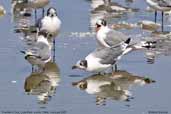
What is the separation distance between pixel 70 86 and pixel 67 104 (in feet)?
3.62

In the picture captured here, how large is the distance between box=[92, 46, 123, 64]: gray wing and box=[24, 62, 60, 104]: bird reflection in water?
793mm

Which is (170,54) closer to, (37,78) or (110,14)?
(37,78)

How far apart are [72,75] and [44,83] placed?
24.9 inches

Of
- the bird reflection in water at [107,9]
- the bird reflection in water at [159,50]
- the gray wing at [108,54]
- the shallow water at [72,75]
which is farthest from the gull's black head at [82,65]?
the bird reflection in water at [107,9]

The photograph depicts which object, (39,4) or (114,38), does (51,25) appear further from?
(39,4)

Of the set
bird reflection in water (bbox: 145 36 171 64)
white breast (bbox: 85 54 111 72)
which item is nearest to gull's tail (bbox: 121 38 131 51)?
bird reflection in water (bbox: 145 36 171 64)

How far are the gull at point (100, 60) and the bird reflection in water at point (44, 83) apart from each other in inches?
19.0

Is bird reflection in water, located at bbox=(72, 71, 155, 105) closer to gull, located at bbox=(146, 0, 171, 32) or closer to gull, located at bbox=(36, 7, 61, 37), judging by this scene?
gull, located at bbox=(36, 7, 61, 37)

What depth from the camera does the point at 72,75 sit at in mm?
13422

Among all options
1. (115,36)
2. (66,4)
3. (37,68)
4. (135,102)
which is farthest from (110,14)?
(135,102)

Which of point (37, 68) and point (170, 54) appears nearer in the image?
point (37, 68)

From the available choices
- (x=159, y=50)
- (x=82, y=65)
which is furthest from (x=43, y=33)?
(x=159, y=50)

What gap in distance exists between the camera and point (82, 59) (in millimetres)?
14391

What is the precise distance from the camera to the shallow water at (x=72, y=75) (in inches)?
452
